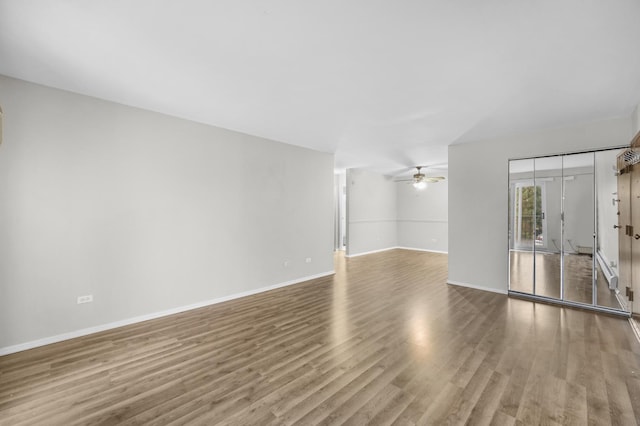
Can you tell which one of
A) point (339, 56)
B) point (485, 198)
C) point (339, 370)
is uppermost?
point (339, 56)

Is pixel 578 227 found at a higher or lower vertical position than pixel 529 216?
lower

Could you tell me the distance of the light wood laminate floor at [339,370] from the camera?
1842 mm

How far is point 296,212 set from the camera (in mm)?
5312

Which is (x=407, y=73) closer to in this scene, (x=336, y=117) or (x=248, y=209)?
(x=336, y=117)

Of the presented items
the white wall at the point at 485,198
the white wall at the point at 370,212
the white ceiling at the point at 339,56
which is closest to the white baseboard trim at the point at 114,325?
the white ceiling at the point at 339,56

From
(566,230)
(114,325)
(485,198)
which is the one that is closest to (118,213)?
(114,325)

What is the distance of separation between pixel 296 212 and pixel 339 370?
3357 mm

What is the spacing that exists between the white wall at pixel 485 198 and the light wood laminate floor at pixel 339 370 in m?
1.00

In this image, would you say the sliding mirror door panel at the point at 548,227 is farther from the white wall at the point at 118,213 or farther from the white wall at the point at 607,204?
the white wall at the point at 118,213

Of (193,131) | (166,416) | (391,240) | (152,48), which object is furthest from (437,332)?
(391,240)

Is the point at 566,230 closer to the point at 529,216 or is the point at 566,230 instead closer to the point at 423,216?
the point at 529,216

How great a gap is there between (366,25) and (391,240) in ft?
28.5

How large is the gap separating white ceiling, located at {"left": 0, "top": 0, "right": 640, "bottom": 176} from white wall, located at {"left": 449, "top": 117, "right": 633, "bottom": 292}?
23.5 inches

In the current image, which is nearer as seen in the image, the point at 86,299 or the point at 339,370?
the point at 339,370
